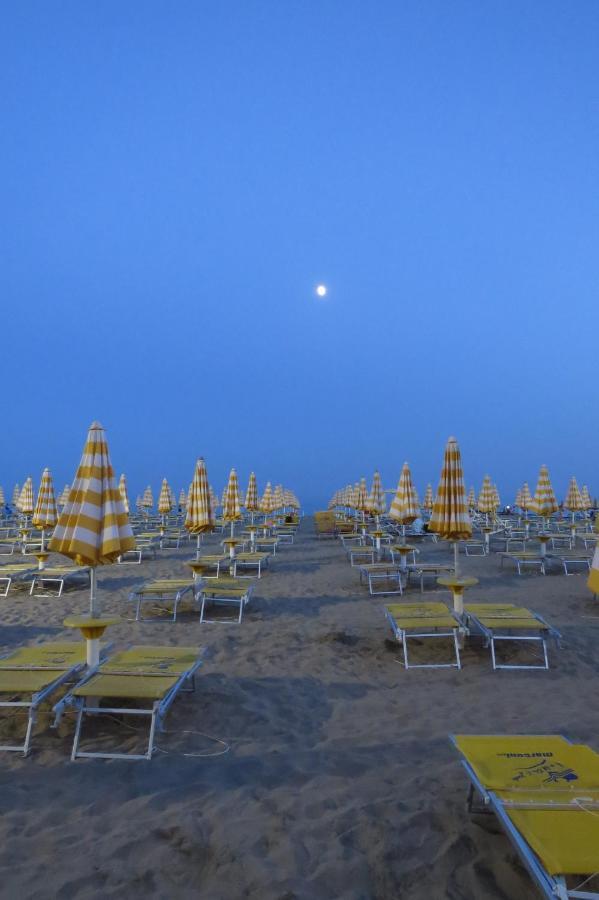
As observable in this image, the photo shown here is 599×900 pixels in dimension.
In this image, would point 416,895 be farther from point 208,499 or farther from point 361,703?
point 208,499

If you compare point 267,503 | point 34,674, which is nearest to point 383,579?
point 34,674

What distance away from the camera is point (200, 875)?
2430 mm

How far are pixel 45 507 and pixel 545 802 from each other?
10762 mm

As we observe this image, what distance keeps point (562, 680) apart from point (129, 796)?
13.6 ft

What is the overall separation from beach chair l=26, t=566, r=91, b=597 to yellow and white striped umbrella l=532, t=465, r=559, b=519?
10.5 metres

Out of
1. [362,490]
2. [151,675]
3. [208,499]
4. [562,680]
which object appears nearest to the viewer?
[151,675]

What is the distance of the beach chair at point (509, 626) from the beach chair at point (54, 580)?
23.5ft

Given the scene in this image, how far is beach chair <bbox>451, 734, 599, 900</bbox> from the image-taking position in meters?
1.97

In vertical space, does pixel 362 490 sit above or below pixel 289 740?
above

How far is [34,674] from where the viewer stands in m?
4.21

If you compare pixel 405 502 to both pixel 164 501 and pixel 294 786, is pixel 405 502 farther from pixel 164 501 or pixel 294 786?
pixel 164 501

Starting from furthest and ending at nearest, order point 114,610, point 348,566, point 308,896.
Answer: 1. point 348,566
2. point 114,610
3. point 308,896

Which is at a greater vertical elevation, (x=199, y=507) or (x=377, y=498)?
(x=377, y=498)

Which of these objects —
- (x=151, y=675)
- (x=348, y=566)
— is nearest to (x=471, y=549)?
(x=348, y=566)
